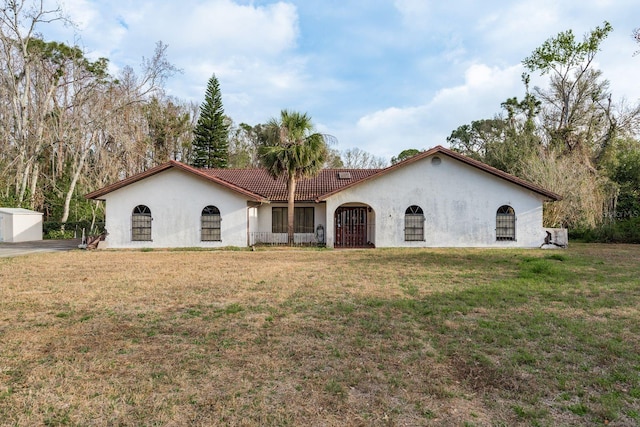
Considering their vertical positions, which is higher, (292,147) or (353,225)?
(292,147)

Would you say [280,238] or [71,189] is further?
[71,189]

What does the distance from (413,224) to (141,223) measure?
1382cm

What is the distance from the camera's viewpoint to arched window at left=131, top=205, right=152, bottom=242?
1930 centimetres

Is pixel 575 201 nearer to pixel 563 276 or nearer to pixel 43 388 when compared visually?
pixel 563 276

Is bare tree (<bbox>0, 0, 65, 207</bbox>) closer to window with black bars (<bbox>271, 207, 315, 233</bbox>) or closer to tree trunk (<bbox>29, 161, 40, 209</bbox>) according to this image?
tree trunk (<bbox>29, 161, 40, 209</bbox>)

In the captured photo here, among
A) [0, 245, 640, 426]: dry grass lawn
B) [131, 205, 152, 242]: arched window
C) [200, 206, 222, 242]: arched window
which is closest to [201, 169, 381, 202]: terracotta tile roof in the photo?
[200, 206, 222, 242]: arched window

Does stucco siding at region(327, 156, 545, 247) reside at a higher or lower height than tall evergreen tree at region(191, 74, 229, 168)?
lower

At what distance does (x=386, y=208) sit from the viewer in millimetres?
19094

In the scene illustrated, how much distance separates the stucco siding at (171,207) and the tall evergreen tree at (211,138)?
69.9 feet

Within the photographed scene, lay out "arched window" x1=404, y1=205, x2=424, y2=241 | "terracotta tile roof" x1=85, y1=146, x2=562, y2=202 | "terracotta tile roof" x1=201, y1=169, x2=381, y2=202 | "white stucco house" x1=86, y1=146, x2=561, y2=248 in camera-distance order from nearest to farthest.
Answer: "terracotta tile roof" x1=85, y1=146, x2=562, y2=202 → "white stucco house" x1=86, y1=146, x2=561, y2=248 → "arched window" x1=404, y1=205, x2=424, y2=241 → "terracotta tile roof" x1=201, y1=169, x2=381, y2=202

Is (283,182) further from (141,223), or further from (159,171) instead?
(141,223)

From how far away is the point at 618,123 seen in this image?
95.5 feet

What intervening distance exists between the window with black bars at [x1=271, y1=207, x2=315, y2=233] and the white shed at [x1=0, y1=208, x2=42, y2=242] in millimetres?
15610

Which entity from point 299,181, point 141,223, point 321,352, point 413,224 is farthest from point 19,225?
point 321,352
